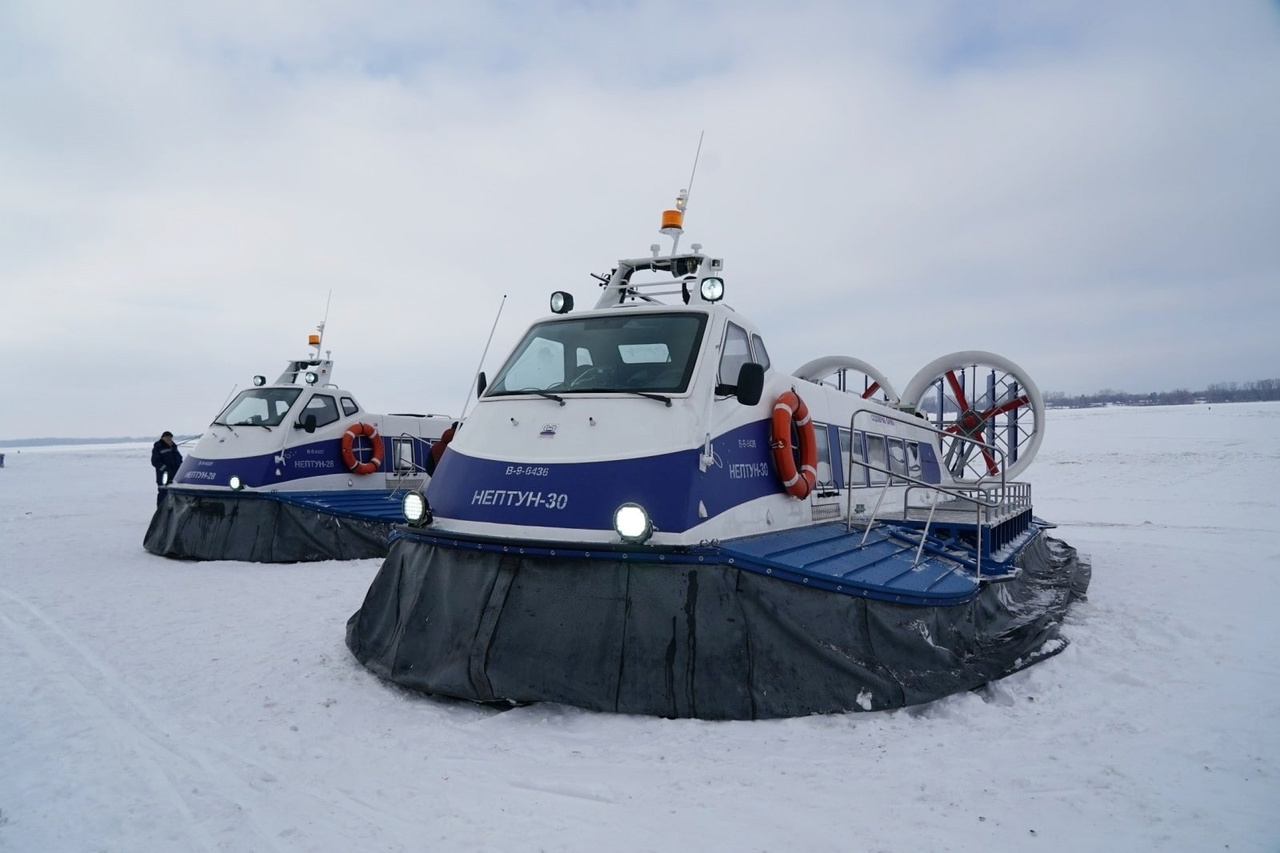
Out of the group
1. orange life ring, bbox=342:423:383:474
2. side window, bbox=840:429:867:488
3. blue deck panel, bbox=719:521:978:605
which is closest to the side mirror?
blue deck panel, bbox=719:521:978:605

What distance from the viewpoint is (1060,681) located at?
430cm

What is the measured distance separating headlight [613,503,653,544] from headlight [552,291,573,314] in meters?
2.05

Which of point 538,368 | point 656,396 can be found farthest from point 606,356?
point 656,396

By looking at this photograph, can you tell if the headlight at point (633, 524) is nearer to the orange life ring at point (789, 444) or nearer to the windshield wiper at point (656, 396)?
the windshield wiper at point (656, 396)

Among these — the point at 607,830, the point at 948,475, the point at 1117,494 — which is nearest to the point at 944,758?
the point at 607,830

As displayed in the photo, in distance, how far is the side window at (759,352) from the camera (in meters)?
5.00

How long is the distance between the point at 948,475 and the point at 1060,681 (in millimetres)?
5048

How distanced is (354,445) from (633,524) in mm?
7657

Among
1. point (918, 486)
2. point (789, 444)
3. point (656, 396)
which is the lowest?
point (918, 486)

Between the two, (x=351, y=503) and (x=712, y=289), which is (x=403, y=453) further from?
(x=712, y=289)

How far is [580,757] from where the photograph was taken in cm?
318

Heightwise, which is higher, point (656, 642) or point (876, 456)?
point (876, 456)

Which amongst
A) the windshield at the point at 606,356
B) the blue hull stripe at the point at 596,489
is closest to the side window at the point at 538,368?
the windshield at the point at 606,356

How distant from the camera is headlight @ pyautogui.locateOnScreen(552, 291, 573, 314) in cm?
527
